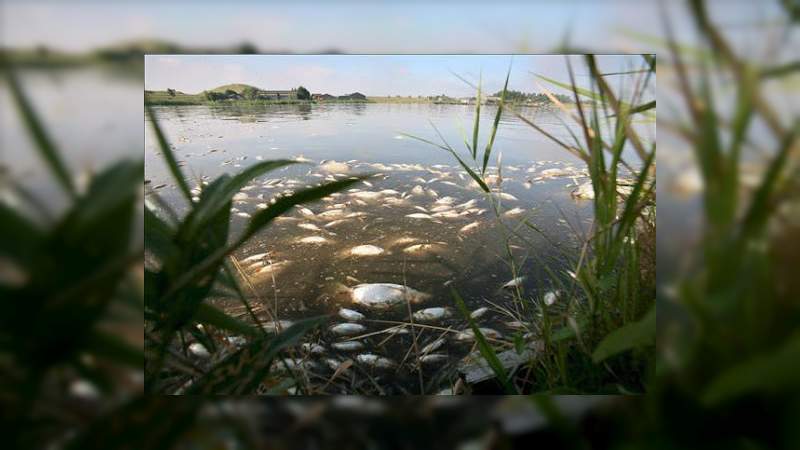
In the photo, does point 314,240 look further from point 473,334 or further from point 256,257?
point 473,334

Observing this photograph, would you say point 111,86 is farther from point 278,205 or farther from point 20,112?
point 278,205

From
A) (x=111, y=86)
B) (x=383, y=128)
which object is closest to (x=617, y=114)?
(x=111, y=86)

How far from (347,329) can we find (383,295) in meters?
0.12

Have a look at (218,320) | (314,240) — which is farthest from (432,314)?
(218,320)

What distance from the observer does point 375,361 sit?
105 centimetres

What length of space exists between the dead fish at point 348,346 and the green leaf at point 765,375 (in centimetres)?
94

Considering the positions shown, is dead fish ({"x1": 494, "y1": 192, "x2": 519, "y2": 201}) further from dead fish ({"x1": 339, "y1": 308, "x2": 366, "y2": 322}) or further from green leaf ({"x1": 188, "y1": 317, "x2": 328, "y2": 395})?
green leaf ({"x1": 188, "y1": 317, "x2": 328, "y2": 395})

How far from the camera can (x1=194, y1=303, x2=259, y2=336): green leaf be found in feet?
1.46

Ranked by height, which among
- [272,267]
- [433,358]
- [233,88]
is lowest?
[433,358]

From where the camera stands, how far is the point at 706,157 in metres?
0.20

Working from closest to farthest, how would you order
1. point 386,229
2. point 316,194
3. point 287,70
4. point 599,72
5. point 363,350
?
point 316,194
point 599,72
point 287,70
point 363,350
point 386,229

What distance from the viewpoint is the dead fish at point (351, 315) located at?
1154 millimetres

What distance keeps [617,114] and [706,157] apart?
351 millimetres

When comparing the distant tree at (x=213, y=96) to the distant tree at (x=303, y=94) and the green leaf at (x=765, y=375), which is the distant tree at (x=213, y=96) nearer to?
the distant tree at (x=303, y=94)
